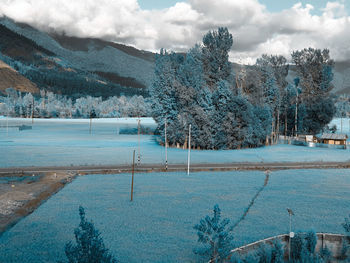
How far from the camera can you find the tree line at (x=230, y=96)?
2618 inches

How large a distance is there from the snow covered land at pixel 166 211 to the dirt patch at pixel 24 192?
2.73 ft

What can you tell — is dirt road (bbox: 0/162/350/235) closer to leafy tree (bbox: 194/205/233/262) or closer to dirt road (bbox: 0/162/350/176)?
A: dirt road (bbox: 0/162/350/176)

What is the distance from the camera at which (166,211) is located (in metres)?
23.3

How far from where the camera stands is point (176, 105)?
73.4 meters

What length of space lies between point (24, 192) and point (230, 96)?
5013 cm

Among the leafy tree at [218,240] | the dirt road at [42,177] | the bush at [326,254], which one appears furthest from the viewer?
the dirt road at [42,177]

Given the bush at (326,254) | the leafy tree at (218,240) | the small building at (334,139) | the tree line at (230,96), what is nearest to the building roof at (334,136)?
the small building at (334,139)

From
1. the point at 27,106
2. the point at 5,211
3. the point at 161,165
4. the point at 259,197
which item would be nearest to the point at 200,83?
the point at 161,165

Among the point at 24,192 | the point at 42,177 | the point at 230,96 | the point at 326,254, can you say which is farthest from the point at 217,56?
the point at 326,254

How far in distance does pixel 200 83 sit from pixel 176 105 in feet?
24.4

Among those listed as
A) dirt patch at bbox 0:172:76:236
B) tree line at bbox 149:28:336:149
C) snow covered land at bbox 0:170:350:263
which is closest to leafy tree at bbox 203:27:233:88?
tree line at bbox 149:28:336:149

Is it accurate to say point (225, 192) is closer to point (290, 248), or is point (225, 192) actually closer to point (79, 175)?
point (290, 248)

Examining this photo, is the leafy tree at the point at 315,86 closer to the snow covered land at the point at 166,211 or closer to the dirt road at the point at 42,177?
the dirt road at the point at 42,177

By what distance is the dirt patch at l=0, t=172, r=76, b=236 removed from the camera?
21.8 m
